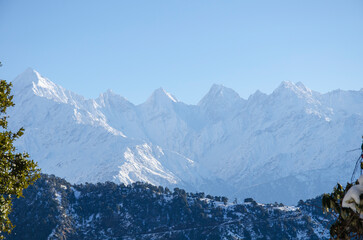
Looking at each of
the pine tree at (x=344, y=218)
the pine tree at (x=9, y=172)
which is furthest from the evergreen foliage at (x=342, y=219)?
the pine tree at (x=9, y=172)

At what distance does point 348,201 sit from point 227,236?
189 metres

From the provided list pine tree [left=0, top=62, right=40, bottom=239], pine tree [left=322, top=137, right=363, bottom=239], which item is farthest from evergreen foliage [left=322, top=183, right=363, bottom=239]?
pine tree [left=0, top=62, right=40, bottom=239]

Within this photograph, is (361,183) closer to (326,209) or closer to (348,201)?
(348,201)

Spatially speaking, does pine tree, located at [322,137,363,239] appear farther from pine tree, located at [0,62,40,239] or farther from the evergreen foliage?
pine tree, located at [0,62,40,239]

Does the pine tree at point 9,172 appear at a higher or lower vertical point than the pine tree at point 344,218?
higher

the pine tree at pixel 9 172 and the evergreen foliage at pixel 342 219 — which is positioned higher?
the pine tree at pixel 9 172

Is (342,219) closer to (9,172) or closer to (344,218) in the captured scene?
(344,218)

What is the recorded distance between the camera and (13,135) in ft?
79.8

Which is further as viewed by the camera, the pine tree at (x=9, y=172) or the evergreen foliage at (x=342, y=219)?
the pine tree at (x=9, y=172)

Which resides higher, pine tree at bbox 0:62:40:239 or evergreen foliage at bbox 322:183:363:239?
pine tree at bbox 0:62:40:239

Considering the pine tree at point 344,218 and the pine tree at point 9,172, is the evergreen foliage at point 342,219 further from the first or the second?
the pine tree at point 9,172

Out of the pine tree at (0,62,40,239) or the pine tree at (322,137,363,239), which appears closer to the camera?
the pine tree at (322,137,363,239)

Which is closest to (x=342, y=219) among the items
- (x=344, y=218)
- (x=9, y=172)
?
(x=344, y=218)

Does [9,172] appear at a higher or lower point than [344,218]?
higher
